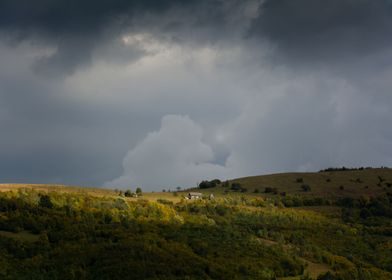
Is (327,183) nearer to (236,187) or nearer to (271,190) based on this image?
(271,190)

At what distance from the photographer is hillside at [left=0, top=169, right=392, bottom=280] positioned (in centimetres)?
4662

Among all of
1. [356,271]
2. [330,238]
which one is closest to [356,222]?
[330,238]

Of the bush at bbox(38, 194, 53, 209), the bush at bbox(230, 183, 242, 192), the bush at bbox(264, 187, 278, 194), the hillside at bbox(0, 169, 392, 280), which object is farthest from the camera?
the bush at bbox(230, 183, 242, 192)

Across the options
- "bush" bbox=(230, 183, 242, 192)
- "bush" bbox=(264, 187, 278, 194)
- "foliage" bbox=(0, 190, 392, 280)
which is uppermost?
"bush" bbox=(230, 183, 242, 192)

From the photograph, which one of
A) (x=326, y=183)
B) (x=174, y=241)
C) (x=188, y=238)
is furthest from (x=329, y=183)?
(x=174, y=241)

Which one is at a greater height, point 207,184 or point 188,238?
point 207,184

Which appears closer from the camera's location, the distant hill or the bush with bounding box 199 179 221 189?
the distant hill

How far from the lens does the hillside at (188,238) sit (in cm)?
4662

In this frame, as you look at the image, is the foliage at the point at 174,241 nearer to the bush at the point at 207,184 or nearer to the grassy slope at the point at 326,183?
the grassy slope at the point at 326,183

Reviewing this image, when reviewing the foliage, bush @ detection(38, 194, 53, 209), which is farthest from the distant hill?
bush @ detection(38, 194, 53, 209)

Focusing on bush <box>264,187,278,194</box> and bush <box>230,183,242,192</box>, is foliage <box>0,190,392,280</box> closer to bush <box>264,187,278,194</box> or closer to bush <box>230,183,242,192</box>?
bush <box>264,187,278,194</box>

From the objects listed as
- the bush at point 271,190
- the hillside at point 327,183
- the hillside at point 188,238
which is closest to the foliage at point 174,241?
the hillside at point 188,238

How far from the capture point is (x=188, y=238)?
191ft

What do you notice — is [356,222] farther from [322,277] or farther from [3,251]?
[3,251]
